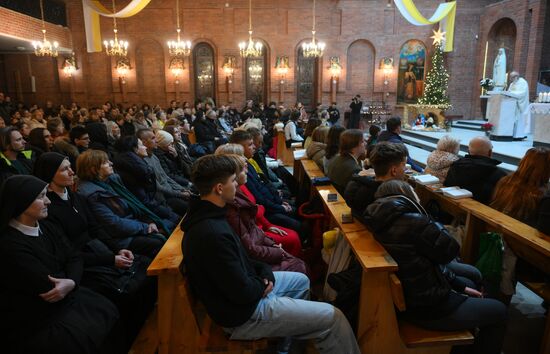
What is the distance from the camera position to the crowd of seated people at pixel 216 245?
2.23 meters

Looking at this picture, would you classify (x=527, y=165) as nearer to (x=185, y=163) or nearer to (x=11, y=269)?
A: (x=11, y=269)

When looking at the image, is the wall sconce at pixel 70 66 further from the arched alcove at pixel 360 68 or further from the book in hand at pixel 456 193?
the book in hand at pixel 456 193

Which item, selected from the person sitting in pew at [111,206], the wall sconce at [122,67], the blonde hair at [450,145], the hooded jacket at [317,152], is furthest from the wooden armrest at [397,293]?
the wall sconce at [122,67]

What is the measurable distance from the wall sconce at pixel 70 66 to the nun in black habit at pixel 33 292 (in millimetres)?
17581

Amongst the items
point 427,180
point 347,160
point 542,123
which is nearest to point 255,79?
point 542,123

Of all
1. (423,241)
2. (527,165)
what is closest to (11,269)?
(423,241)

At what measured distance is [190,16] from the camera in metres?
17.4

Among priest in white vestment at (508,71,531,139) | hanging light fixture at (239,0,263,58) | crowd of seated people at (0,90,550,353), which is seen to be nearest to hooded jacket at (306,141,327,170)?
crowd of seated people at (0,90,550,353)

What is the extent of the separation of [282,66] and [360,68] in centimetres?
358

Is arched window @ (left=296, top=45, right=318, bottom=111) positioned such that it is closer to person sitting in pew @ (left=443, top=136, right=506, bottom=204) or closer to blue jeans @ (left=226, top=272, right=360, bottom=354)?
person sitting in pew @ (left=443, top=136, right=506, bottom=204)

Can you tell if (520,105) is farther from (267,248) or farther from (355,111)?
(267,248)

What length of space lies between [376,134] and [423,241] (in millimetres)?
4702

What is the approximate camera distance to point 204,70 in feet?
59.7

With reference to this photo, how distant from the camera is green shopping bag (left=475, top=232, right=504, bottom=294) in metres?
3.20
